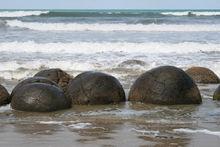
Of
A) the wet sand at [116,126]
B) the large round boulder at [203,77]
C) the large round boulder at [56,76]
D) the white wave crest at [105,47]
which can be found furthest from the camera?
Result: the white wave crest at [105,47]

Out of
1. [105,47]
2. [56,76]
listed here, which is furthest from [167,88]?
[105,47]

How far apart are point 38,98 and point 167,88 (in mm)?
2102

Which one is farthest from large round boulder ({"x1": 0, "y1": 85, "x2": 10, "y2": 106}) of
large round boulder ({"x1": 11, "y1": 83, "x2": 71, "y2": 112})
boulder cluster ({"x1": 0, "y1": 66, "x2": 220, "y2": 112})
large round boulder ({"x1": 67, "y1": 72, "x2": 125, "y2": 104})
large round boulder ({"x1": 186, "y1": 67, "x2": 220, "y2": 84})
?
large round boulder ({"x1": 186, "y1": 67, "x2": 220, "y2": 84})

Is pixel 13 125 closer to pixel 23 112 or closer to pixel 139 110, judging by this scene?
pixel 23 112

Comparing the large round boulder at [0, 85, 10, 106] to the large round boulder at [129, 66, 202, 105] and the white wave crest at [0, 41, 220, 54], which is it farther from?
the white wave crest at [0, 41, 220, 54]

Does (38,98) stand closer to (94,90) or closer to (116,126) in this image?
(94,90)

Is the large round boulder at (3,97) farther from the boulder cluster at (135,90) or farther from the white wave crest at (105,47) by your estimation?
the white wave crest at (105,47)

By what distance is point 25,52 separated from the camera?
57.1 feet

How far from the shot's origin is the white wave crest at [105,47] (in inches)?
711

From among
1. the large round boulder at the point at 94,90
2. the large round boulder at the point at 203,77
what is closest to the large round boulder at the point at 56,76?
the large round boulder at the point at 94,90

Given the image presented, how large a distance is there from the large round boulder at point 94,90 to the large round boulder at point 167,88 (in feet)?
1.51

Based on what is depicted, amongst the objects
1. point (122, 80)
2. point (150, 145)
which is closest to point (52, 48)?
point (122, 80)

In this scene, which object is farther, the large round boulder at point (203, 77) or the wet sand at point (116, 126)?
the large round boulder at point (203, 77)

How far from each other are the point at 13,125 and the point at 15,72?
6.19m
